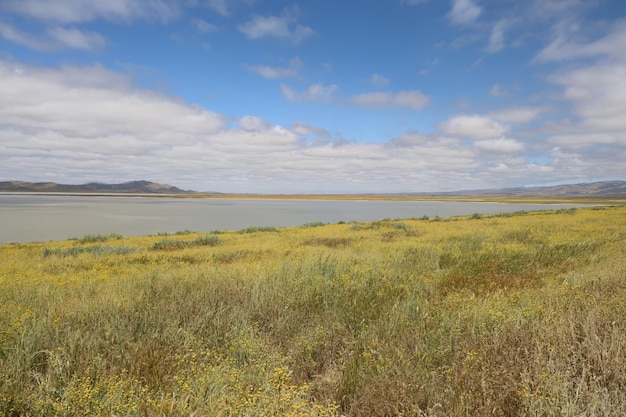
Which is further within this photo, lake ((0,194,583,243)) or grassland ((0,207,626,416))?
lake ((0,194,583,243))

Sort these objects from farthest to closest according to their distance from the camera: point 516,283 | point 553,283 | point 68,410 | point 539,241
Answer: point 539,241
point 516,283
point 553,283
point 68,410

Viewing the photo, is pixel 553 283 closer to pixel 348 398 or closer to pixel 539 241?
pixel 348 398

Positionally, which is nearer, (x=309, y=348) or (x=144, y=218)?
(x=309, y=348)


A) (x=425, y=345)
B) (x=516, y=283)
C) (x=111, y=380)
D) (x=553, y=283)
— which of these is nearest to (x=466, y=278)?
(x=516, y=283)

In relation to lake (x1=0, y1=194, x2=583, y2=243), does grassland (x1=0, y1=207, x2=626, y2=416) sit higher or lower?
higher

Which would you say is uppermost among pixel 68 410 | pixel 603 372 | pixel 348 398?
pixel 603 372

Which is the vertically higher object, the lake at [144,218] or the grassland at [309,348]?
the grassland at [309,348]

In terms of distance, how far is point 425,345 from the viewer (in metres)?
4.23

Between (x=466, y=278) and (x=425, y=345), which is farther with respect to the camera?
(x=466, y=278)

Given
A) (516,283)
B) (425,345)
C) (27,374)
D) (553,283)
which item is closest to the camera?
(27,374)

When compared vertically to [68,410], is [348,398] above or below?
below

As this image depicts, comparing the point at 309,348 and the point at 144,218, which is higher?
the point at 309,348

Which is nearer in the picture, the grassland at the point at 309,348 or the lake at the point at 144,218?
the grassland at the point at 309,348

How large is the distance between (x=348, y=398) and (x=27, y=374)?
11.9 ft
